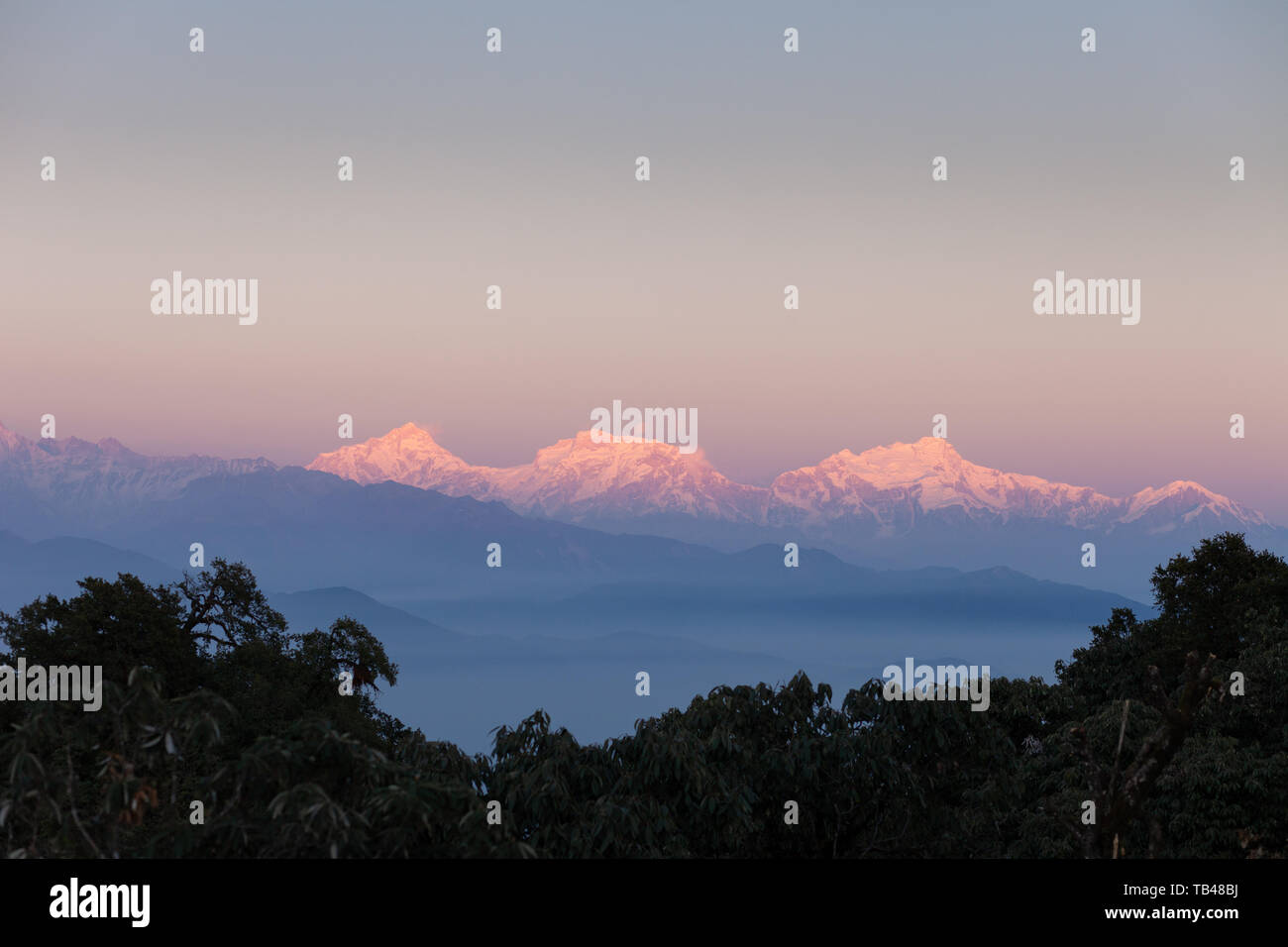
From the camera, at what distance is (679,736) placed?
1986 centimetres

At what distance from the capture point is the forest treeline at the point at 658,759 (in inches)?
457

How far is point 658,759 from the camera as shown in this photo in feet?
63.2

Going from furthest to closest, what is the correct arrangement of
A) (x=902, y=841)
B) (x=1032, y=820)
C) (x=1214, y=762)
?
(x=1214, y=762) → (x=1032, y=820) → (x=902, y=841)

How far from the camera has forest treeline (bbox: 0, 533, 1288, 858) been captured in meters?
11.6
